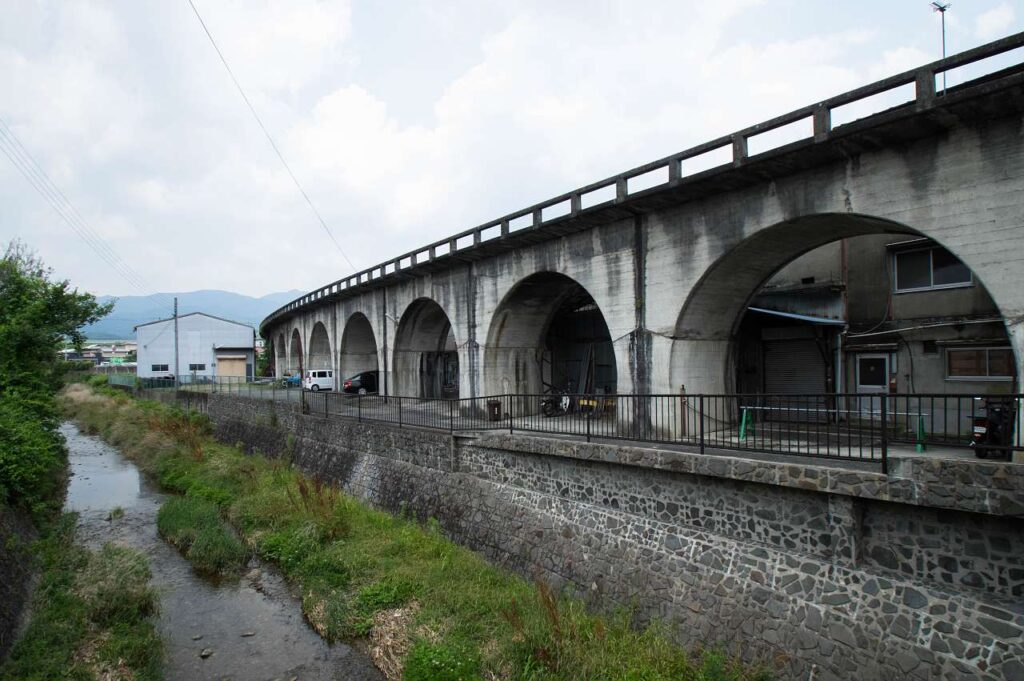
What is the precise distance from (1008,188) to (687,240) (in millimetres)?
4777

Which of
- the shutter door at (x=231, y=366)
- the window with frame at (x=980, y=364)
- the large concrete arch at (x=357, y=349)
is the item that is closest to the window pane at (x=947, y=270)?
the window with frame at (x=980, y=364)

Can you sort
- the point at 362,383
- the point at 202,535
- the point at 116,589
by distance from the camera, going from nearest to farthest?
the point at 116,589 < the point at 202,535 < the point at 362,383

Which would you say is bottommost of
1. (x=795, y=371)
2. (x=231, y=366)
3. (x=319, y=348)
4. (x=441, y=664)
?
(x=441, y=664)

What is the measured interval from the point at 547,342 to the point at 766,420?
8.26m

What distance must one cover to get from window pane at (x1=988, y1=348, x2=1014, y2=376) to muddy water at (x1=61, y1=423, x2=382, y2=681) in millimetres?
11886

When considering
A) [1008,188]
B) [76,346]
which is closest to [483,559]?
[1008,188]

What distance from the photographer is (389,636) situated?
26.6 ft

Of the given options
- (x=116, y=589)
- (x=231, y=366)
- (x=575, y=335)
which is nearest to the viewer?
(x=116, y=589)

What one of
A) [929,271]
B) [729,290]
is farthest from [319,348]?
[929,271]

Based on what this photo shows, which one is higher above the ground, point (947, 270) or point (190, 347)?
point (947, 270)

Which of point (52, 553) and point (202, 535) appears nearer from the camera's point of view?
point (52, 553)

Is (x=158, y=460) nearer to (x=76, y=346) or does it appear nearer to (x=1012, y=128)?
(x=76, y=346)

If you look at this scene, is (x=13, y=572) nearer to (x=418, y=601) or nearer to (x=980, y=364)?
(x=418, y=601)

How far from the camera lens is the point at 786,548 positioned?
6.76 meters
